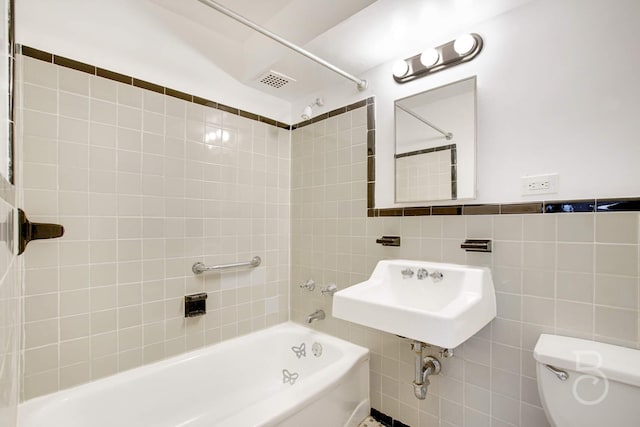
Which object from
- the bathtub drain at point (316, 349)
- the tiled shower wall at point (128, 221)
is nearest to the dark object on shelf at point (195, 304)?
Result: the tiled shower wall at point (128, 221)

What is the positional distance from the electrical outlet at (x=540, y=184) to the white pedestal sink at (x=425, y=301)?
39cm

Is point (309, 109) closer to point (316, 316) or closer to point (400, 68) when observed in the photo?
point (400, 68)

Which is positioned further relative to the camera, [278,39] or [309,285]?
[309,285]

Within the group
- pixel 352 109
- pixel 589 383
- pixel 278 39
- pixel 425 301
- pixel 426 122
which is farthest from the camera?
pixel 352 109

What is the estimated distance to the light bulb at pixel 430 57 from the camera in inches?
58.4

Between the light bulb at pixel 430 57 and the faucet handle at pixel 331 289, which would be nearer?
the light bulb at pixel 430 57

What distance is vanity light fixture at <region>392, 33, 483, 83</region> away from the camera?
1374 millimetres

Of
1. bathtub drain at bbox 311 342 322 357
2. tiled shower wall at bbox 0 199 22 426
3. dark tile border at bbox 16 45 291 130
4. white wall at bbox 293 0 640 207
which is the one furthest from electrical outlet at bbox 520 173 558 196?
dark tile border at bbox 16 45 291 130

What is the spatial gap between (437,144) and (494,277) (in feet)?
2.32

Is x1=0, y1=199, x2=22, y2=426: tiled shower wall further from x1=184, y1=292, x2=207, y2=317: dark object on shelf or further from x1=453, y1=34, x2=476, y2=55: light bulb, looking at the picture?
x1=453, y1=34, x2=476, y2=55: light bulb

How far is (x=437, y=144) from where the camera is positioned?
5.05 feet

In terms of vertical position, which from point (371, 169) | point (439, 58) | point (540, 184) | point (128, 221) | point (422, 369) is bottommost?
point (422, 369)

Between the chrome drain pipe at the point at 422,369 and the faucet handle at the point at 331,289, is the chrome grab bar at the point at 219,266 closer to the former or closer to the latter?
the faucet handle at the point at 331,289

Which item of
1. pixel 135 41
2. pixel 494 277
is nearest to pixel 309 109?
pixel 135 41
